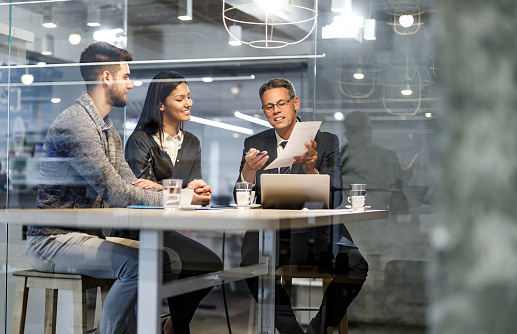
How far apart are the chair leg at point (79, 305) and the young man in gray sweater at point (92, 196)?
2.0 inches

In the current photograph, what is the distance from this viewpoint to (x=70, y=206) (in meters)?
2.24

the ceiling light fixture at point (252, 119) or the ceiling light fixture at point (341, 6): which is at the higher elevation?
the ceiling light fixture at point (341, 6)

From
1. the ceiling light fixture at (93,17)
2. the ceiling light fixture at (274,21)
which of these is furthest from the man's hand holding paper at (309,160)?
the ceiling light fixture at (93,17)

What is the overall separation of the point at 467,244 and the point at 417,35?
2.87 meters

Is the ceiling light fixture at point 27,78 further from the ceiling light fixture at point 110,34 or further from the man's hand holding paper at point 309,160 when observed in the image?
the man's hand holding paper at point 309,160

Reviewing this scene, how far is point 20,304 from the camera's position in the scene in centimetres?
188

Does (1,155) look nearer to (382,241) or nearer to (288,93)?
(288,93)

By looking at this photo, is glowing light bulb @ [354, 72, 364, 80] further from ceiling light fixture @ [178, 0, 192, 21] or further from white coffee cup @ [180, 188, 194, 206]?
white coffee cup @ [180, 188, 194, 206]

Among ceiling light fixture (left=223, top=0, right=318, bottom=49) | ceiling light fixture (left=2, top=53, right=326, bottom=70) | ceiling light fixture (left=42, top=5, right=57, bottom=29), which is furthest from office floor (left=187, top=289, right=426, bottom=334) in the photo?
ceiling light fixture (left=42, top=5, right=57, bottom=29)

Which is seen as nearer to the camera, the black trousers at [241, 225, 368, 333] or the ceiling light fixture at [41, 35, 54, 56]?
the black trousers at [241, 225, 368, 333]

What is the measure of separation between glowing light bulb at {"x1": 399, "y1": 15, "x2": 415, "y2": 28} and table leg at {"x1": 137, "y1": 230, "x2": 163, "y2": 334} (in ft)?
7.40

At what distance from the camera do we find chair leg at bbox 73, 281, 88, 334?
182cm

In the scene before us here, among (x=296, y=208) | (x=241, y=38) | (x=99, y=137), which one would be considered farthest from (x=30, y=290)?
(x=241, y=38)

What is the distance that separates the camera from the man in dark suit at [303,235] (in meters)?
2.77
